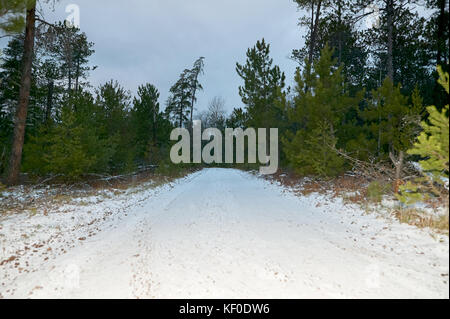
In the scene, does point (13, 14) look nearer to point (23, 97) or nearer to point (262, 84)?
point (23, 97)

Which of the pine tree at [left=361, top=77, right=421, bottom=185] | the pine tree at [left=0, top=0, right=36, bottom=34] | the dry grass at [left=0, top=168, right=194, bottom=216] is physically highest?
the pine tree at [left=0, top=0, right=36, bottom=34]

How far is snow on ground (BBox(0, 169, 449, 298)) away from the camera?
9.63ft

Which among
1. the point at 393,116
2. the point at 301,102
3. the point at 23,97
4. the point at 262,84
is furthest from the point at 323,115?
the point at 23,97

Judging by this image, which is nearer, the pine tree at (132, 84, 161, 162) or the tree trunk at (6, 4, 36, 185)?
the tree trunk at (6, 4, 36, 185)

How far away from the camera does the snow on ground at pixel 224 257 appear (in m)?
2.94

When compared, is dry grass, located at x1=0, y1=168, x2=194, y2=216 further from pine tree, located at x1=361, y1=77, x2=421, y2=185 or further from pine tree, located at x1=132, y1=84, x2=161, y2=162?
pine tree, located at x1=361, y1=77, x2=421, y2=185

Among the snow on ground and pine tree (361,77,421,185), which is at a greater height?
pine tree (361,77,421,185)

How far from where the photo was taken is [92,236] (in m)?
5.52

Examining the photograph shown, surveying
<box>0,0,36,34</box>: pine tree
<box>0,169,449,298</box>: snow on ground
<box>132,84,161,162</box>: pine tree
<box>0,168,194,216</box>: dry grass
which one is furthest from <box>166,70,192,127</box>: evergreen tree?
<box>0,169,449,298</box>: snow on ground

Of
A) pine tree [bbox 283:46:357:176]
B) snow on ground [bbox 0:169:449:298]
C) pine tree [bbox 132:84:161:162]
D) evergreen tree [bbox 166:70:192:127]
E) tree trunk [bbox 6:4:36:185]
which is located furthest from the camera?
evergreen tree [bbox 166:70:192:127]

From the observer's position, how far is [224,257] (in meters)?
3.87

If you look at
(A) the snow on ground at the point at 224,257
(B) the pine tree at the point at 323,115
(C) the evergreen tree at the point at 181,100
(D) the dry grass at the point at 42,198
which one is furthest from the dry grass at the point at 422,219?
(C) the evergreen tree at the point at 181,100

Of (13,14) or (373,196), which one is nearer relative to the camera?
(373,196)
